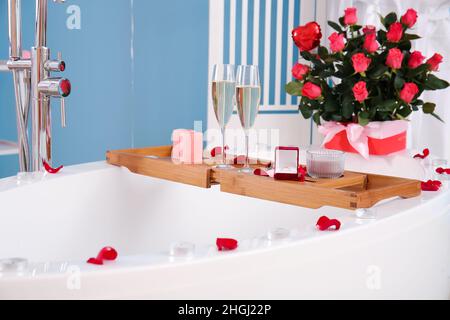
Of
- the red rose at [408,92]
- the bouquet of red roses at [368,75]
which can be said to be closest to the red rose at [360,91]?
the bouquet of red roses at [368,75]

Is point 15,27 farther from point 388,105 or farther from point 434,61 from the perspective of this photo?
point 434,61

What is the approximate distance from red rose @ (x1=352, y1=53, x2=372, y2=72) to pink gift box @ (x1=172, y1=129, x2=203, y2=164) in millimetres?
438

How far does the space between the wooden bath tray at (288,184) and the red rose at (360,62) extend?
0.35m

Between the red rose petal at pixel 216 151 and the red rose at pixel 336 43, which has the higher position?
the red rose at pixel 336 43

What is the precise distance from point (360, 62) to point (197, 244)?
2.57ft

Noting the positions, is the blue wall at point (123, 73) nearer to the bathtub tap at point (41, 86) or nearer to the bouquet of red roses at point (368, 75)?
the bathtub tap at point (41, 86)

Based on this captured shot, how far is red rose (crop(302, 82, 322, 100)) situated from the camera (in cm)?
179

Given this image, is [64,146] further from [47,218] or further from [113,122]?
[47,218]

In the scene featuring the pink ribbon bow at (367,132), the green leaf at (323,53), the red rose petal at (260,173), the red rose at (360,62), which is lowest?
the red rose petal at (260,173)

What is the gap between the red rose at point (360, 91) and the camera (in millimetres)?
1689

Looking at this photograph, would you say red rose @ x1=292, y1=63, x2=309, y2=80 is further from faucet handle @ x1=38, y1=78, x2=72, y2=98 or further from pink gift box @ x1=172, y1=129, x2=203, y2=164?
faucet handle @ x1=38, y1=78, x2=72, y2=98

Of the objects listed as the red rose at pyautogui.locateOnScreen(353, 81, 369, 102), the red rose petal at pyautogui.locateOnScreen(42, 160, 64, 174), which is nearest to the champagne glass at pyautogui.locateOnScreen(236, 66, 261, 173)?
the red rose at pyautogui.locateOnScreen(353, 81, 369, 102)

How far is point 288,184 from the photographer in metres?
1.30

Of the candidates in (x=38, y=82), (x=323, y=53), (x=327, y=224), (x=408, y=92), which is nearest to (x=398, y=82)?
(x=408, y=92)
